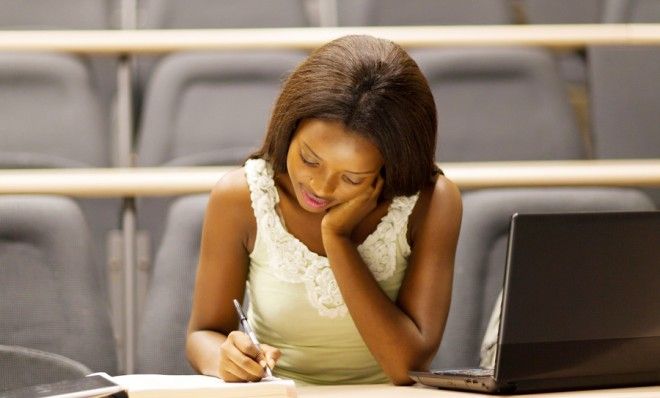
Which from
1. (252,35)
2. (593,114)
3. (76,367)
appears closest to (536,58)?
(593,114)

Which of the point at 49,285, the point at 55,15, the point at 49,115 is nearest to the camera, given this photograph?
the point at 49,285

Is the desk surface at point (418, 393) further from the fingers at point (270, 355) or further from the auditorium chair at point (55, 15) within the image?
the auditorium chair at point (55, 15)

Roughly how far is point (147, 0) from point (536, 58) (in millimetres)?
448

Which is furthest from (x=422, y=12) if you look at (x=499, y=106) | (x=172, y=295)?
(x=172, y=295)

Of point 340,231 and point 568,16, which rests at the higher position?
point 568,16

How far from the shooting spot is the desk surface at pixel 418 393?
1.74 feet

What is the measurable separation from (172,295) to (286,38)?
1.12 ft

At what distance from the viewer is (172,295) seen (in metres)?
0.83

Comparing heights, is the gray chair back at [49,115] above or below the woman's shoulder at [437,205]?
above

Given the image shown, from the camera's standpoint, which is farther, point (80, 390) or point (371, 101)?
point (371, 101)

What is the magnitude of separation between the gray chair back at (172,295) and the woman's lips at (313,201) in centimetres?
19

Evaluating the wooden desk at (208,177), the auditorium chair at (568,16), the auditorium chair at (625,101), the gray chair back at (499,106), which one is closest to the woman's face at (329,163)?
the wooden desk at (208,177)

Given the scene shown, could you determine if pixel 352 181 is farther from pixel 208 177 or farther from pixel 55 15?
pixel 55 15

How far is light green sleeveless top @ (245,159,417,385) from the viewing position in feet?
2.39
